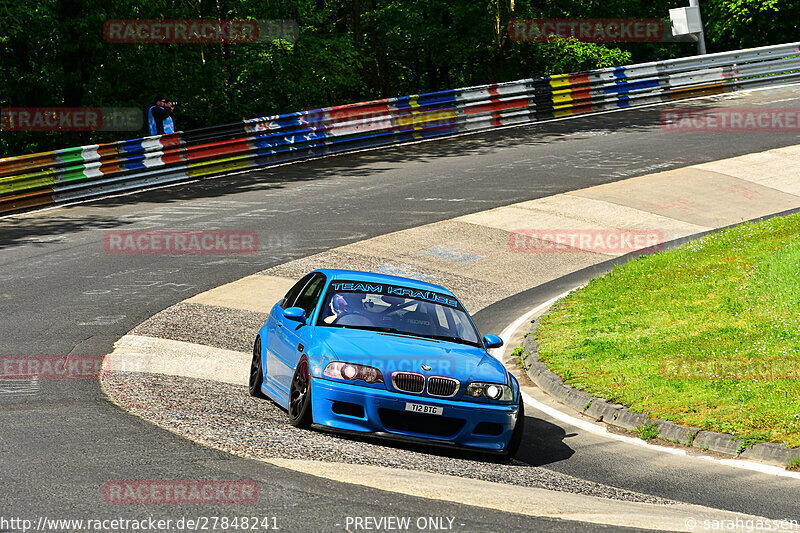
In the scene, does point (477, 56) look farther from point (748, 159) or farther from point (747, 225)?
point (747, 225)

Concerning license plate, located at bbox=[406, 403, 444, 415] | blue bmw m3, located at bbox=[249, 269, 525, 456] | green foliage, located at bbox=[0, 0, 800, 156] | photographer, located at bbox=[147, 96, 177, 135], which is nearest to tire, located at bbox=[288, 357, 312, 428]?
blue bmw m3, located at bbox=[249, 269, 525, 456]

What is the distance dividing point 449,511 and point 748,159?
799 inches

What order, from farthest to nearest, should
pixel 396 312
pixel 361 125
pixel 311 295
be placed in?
1. pixel 361 125
2. pixel 311 295
3. pixel 396 312

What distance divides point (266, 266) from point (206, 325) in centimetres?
326

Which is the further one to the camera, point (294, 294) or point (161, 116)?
point (161, 116)

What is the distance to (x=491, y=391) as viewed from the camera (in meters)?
8.72

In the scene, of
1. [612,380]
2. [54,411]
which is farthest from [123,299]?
[612,380]

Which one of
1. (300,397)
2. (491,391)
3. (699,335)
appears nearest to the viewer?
(491,391)

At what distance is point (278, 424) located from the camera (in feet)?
29.1

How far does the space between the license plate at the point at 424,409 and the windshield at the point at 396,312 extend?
1098 millimetres

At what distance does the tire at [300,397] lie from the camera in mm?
8625

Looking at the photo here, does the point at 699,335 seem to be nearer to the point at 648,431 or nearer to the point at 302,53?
the point at 648,431

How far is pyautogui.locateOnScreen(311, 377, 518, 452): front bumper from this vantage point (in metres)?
8.43

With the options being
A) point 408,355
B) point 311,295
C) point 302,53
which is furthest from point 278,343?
point 302,53
